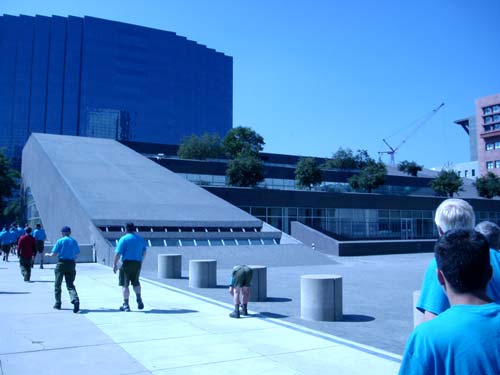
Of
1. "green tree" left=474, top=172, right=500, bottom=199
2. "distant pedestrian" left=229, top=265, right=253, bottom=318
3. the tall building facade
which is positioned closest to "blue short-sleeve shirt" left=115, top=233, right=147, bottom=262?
"distant pedestrian" left=229, top=265, right=253, bottom=318

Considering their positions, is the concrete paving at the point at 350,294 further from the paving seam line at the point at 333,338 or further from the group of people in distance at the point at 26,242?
the group of people in distance at the point at 26,242

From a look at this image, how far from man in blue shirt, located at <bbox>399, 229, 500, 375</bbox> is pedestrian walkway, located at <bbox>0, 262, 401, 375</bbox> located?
166 inches

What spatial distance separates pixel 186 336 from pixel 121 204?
17685 mm

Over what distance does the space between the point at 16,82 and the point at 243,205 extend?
106512 millimetres

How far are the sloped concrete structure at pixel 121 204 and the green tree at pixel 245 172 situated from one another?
267 inches

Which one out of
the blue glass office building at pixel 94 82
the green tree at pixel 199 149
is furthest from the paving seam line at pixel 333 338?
the blue glass office building at pixel 94 82

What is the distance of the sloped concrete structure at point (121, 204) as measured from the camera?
22.5 metres

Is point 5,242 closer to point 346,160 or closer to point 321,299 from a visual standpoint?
point 321,299

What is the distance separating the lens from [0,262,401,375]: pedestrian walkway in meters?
6.14

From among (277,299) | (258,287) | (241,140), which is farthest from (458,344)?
(241,140)

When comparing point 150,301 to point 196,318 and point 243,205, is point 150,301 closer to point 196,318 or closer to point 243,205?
point 196,318

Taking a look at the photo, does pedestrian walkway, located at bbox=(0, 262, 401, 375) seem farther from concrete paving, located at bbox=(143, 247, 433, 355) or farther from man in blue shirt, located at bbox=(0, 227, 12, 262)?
man in blue shirt, located at bbox=(0, 227, 12, 262)

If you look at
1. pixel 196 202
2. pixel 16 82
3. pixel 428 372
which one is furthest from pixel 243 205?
pixel 16 82

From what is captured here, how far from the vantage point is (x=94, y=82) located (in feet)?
424
